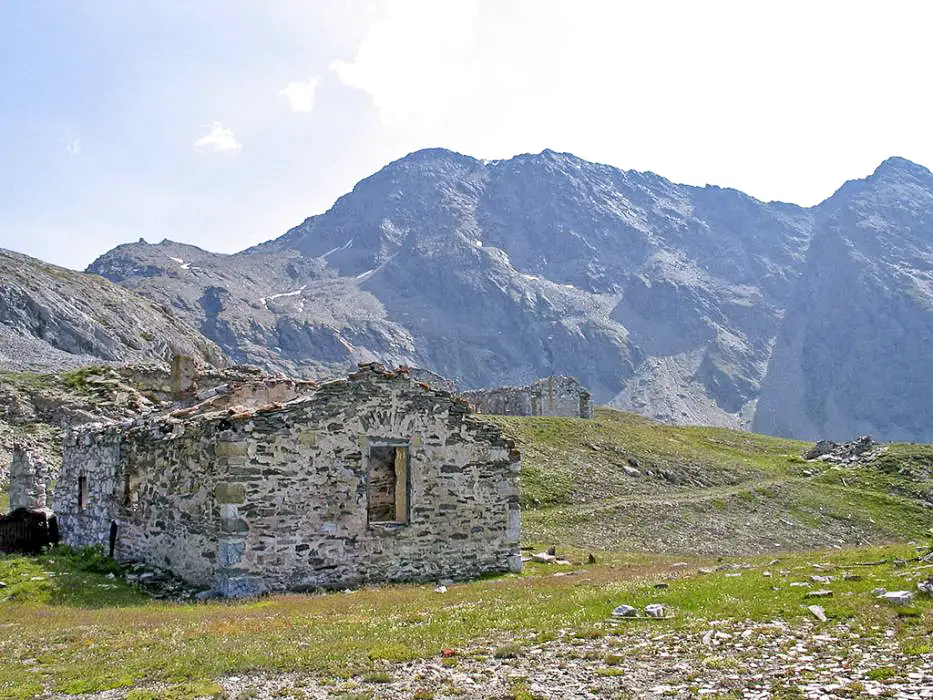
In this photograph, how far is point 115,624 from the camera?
14.7 meters

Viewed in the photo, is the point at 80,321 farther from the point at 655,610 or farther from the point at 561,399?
the point at 655,610

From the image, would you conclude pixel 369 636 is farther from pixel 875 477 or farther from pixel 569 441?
pixel 875 477

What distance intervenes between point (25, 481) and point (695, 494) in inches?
1255

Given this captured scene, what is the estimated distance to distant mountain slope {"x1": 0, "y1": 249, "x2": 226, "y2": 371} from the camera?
82.2m

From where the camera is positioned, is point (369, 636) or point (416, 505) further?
point (416, 505)

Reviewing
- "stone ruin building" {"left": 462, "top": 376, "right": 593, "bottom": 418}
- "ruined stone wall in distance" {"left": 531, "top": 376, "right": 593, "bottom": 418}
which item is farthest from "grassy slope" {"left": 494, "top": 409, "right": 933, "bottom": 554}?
"stone ruin building" {"left": 462, "top": 376, "right": 593, "bottom": 418}

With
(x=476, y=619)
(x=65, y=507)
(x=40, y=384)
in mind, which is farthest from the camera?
(x=40, y=384)

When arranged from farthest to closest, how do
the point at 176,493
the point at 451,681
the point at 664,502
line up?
the point at 664,502 < the point at 176,493 < the point at 451,681

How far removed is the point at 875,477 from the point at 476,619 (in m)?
44.3

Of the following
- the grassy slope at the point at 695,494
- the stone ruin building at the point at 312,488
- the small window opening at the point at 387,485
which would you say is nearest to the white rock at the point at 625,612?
the stone ruin building at the point at 312,488

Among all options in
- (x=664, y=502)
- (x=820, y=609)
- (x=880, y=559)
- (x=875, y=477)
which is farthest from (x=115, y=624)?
(x=875, y=477)

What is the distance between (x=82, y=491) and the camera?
2642cm

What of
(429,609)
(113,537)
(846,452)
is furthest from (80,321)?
(429,609)

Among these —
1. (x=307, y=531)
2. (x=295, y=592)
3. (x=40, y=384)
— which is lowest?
(x=295, y=592)
